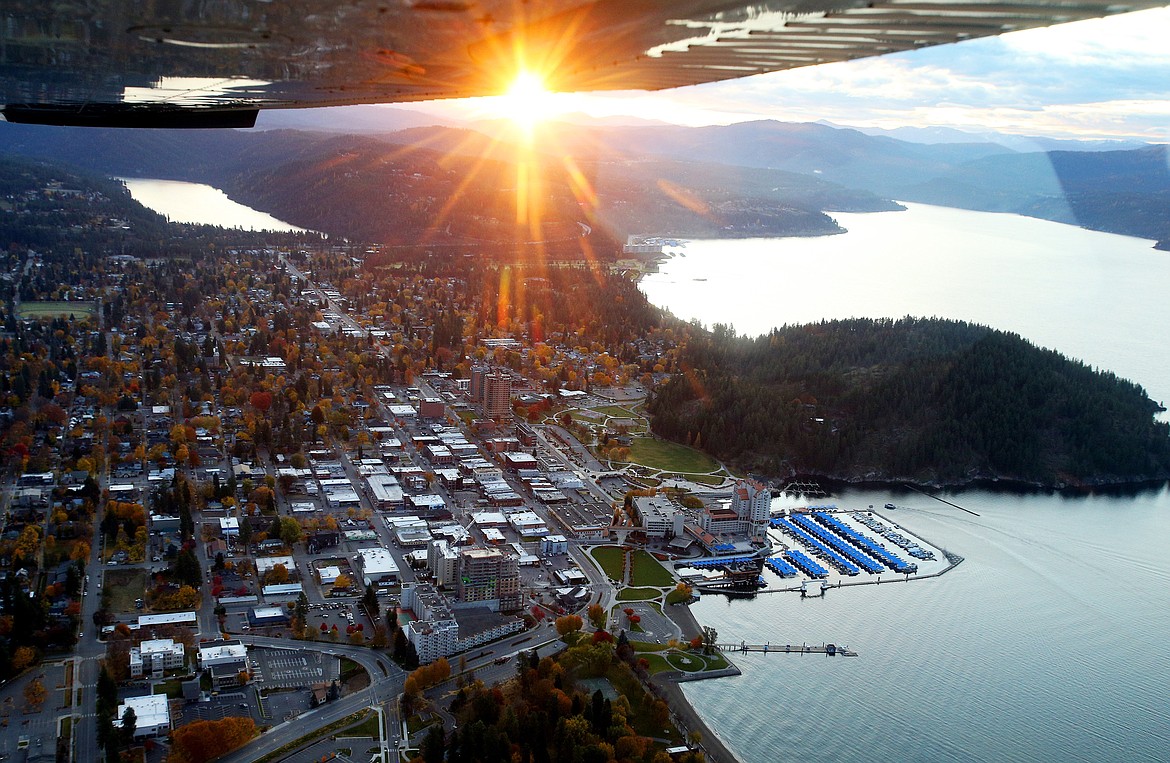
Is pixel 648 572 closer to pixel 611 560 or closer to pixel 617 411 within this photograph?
pixel 611 560

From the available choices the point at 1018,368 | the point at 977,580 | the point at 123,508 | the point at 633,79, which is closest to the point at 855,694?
the point at 977,580

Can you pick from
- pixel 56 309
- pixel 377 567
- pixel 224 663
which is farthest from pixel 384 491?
pixel 56 309

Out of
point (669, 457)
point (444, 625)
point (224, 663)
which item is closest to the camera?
point (224, 663)

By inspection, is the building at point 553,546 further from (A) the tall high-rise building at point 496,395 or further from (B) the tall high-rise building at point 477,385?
(B) the tall high-rise building at point 477,385

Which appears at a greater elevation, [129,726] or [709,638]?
[129,726]

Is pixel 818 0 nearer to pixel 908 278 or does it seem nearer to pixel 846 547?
pixel 846 547

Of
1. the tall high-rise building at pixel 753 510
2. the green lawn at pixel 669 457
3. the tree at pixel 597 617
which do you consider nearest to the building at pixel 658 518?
the tall high-rise building at pixel 753 510
